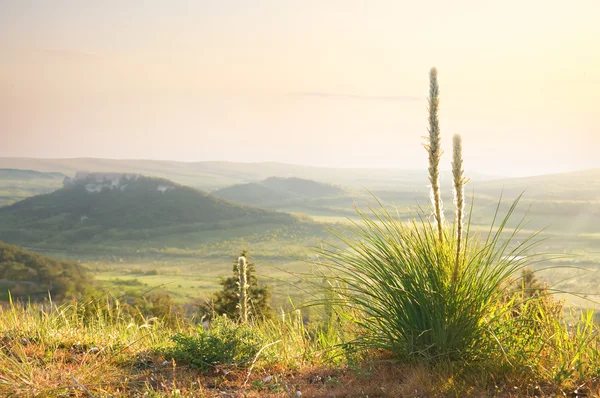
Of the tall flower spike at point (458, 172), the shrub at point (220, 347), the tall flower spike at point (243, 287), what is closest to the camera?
the tall flower spike at point (458, 172)

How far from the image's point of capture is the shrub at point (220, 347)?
230 inches

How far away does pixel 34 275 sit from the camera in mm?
133000

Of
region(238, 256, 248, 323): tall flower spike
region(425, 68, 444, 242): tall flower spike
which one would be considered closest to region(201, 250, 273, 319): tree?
region(238, 256, 248, 323): tall flower spike

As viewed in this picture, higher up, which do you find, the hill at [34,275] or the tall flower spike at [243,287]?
the tall flower spike at [243,287]

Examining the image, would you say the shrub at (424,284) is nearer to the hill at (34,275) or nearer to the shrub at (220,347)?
the shrub at (220,347)

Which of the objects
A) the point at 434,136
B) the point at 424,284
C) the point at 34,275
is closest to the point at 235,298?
the point at 424,284

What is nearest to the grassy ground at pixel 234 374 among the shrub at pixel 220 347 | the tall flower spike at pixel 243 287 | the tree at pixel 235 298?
the shrub at pixel 220 347

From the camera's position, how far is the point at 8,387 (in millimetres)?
4816

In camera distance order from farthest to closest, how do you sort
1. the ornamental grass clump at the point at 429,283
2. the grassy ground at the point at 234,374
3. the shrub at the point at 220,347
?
1. the shrub at the point at 220,347
2. the ornamental grass clump at the point at 429,283
3. the grassy ground at the point at 234,374

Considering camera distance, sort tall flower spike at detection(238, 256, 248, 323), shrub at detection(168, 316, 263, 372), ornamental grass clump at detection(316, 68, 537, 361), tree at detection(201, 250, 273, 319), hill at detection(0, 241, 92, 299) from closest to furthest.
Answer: ornamental grass clump at detection(316, 68, 537, 361), shrub at detection(168, 316, 263, 372), tall flower spike at detection(238, 256, 248, 323), tree at detection(201, 250, 273, 319), hill at detection(0, 241, 92, 299)

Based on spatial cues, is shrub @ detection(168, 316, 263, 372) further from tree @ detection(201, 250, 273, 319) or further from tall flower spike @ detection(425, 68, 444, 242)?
tall flower spike @ detection(425, 68, 444, 242)

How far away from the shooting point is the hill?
11850 cm

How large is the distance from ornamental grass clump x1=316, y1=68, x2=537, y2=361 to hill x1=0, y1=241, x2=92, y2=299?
115309mm

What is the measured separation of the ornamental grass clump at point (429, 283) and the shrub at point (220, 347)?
52.0 inches
